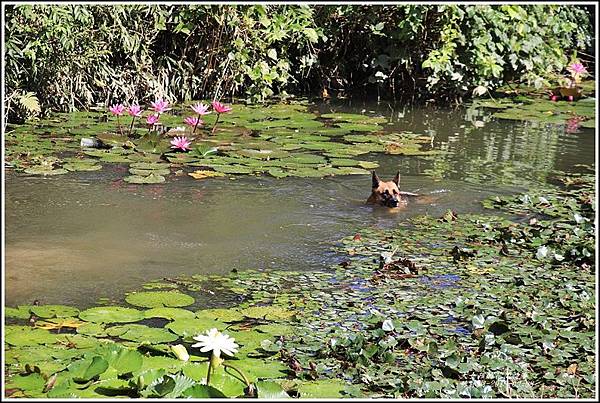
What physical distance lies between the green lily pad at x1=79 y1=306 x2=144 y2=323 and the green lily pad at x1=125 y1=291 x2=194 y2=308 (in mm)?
124

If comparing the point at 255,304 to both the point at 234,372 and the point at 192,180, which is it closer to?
the point at 234,372

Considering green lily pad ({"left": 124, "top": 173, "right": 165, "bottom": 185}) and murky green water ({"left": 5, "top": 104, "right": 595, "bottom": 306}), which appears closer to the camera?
murky green water ({"left": 5, "top": 104, "right": 595, "bottom": 306})

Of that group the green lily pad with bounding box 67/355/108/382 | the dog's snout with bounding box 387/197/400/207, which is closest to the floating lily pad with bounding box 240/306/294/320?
the green lily pad with bounding box 67/355/108/382

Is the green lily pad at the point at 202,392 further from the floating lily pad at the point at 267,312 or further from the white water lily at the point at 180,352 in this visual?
the floating lily pad at the point at 267,312

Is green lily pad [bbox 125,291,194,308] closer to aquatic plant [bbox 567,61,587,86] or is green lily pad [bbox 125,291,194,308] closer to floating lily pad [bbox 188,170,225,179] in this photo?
floating lily pad [bbox 188,170,225,179]

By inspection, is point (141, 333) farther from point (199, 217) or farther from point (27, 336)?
point (199, 217)

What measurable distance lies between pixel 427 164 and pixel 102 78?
354 cm

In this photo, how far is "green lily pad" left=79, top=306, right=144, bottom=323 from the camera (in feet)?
13.3

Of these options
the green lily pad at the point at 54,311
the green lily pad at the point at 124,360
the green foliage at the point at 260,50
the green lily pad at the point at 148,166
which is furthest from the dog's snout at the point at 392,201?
the green foliage at the point at 260,50

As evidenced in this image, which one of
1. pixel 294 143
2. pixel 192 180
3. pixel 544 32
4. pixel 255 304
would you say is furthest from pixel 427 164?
pixel 544 32

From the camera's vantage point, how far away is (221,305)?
4.39 metres

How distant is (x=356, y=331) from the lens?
407 cm

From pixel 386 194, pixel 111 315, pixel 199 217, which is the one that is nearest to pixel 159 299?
pixel 111 315

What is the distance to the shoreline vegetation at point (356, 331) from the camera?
3.42 m
